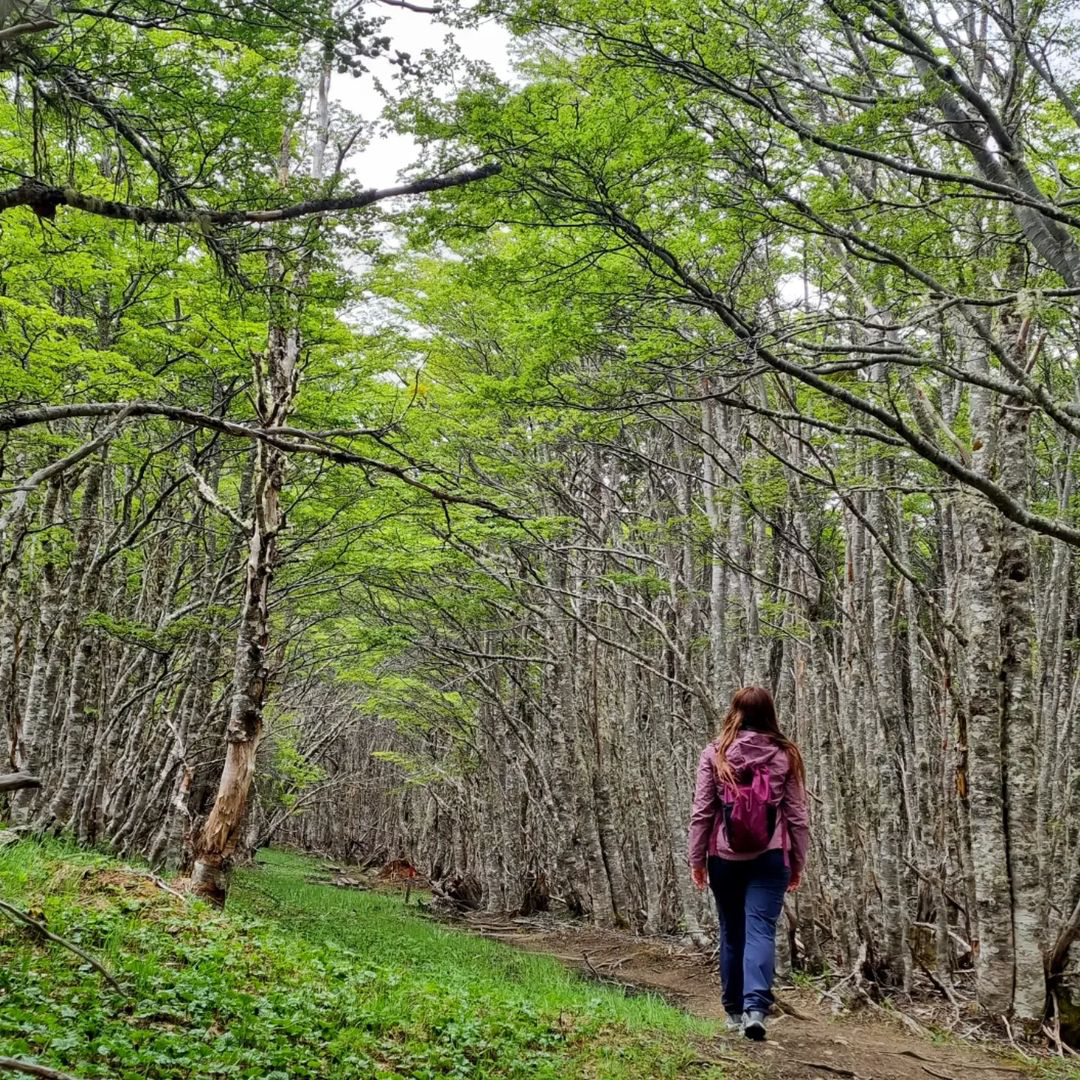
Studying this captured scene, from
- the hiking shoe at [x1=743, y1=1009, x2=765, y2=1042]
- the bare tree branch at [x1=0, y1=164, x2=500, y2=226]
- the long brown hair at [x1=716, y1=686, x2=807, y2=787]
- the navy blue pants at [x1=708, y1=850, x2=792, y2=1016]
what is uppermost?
the bare tree branch at [x1=0, y1=164, x2=500, y2=226]

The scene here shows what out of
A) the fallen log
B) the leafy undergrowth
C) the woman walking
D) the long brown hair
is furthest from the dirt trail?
the fallen log

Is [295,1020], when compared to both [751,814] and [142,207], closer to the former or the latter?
[751,814]

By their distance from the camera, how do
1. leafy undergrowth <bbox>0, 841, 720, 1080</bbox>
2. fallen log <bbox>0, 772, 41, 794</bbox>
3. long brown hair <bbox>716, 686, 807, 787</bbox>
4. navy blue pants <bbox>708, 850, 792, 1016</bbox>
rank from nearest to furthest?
fallen log <bbox>0, 772, 41, 794</bbox>, leafy undergrowth <bbox>0, 841, 720, 1080</bbox>, navy blue pants <bbox>708, 850, 792, 1016</bbox>, long brown hair <bbox>716, 686, 807, 787</bbox>

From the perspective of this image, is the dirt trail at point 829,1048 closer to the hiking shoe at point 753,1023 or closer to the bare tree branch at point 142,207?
the hiking shoe at point 753,1023

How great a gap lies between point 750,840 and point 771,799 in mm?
244

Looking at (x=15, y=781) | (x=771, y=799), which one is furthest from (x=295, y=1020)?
(x=15, y=781)

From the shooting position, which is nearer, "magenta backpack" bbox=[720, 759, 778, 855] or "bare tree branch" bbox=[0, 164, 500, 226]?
"bare tree branch" bbox=[0, 164, 500, 226]

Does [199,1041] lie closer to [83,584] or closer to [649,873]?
[83,584]

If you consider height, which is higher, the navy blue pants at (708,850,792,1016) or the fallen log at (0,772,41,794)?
the fallen log at (0,772,41,794)

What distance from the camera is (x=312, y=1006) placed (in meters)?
4.09

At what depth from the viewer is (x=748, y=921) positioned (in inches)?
168

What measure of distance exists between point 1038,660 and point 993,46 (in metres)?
4.51

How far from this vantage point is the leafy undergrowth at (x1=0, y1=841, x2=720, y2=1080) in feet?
10.5

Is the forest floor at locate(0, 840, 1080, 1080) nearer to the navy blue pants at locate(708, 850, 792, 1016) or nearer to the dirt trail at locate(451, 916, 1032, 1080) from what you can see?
the dirt trail at locate(451, 916, 1032, 1080)
